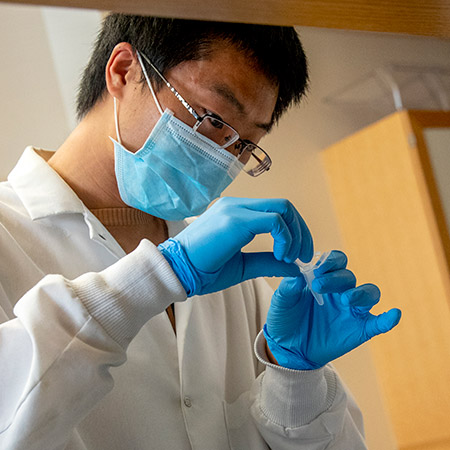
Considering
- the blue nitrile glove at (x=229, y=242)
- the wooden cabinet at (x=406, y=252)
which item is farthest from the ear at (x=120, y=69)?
the wooden cabinet at (x=406, y=252)

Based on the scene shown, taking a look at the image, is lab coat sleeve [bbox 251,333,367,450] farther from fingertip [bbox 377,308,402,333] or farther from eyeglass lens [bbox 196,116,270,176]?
eyeglass lens [bbox 196,116,270,176]

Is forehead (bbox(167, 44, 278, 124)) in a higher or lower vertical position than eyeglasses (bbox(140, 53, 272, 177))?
higher

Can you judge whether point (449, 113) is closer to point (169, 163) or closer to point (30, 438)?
point (169, 163)

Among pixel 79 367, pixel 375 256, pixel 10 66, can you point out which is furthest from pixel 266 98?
pixel 375 256

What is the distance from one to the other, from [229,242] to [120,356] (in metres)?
0.21

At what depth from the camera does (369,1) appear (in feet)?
1.32

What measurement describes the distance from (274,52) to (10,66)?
951 mm

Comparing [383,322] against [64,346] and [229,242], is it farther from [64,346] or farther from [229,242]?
[64,346]

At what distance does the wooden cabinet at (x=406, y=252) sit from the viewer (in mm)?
2453

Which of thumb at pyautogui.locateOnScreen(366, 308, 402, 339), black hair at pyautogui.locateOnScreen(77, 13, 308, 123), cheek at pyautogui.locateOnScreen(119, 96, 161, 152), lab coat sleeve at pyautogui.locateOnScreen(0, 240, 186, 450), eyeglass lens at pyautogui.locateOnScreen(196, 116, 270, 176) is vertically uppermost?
black hair at pyautogui.locateOnScreen(77, 13, 308, 123)

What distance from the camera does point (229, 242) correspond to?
2.64 feet

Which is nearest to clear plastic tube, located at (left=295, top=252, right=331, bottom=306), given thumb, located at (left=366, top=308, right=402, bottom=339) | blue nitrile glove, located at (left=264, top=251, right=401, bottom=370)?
blue nitrile glove, located at (left=264, top=251, right=401, bottom=370)

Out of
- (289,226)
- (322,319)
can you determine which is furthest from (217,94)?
(322,319)

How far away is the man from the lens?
97 cm
